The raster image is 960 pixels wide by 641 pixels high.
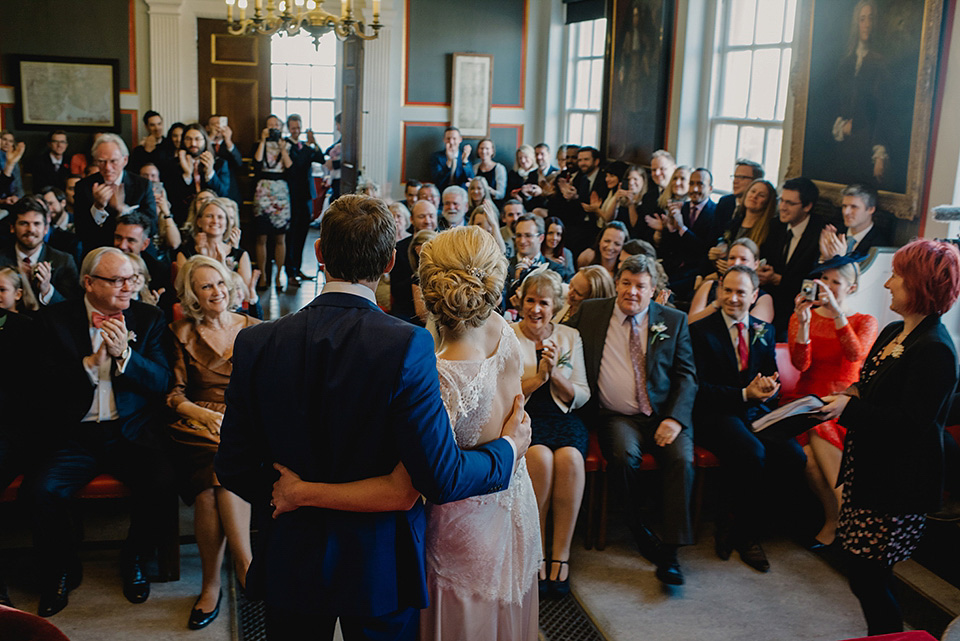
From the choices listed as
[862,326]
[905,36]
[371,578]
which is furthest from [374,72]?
[371,578]

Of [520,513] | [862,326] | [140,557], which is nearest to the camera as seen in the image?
[520,513]

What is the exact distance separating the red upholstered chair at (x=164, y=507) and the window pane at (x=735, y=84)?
546 cm

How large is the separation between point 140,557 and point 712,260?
12.4ft

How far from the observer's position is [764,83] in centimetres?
682

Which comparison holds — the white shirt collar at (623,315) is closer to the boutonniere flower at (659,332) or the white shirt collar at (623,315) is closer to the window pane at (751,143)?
the boutonniere flower at (659,332)

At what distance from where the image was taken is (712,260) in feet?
18.6

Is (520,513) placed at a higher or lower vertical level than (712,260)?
lower

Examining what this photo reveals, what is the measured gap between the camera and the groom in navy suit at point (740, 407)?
3.87m

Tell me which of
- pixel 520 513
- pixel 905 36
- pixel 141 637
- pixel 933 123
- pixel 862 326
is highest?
pixel 905 36

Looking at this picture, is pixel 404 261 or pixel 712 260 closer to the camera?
pixel 404 261

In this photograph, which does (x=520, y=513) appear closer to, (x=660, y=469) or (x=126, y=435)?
(x=660, y=469)

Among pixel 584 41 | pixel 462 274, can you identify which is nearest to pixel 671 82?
pixel 584 41

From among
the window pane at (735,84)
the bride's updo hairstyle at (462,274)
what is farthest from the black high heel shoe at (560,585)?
the window pane at (735,84)

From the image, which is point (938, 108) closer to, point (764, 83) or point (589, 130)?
point (764, 83)
